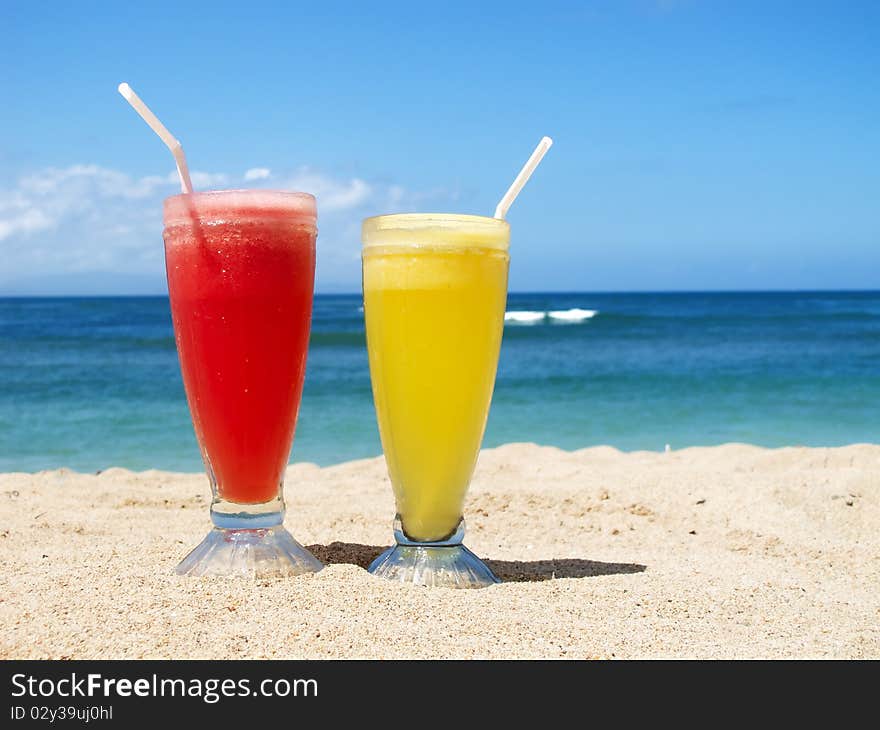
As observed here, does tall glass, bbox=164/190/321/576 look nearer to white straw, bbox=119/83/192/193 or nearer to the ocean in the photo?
white straw, bbox=119/83/192/193

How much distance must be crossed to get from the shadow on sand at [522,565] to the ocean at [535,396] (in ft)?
13.5

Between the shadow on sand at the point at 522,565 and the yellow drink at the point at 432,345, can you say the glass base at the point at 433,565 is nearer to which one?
the yellow drink at the point at 432,345

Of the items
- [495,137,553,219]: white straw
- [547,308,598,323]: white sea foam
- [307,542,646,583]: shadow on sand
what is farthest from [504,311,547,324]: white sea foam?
[495,137,553,219]: white straw

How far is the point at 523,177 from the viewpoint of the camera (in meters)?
2.42

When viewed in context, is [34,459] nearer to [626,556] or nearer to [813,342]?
[626,556]

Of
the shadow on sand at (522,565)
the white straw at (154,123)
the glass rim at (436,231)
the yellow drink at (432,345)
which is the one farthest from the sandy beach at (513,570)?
the white straw at (154,123)

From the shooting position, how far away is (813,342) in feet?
69.7

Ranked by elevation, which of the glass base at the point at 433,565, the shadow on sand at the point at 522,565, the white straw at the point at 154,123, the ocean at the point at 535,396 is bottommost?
the ocean at the point at 535,396

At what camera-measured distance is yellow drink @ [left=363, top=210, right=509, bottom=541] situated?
7.60ft

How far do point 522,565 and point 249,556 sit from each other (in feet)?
2.82

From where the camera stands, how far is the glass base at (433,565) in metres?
2.39
